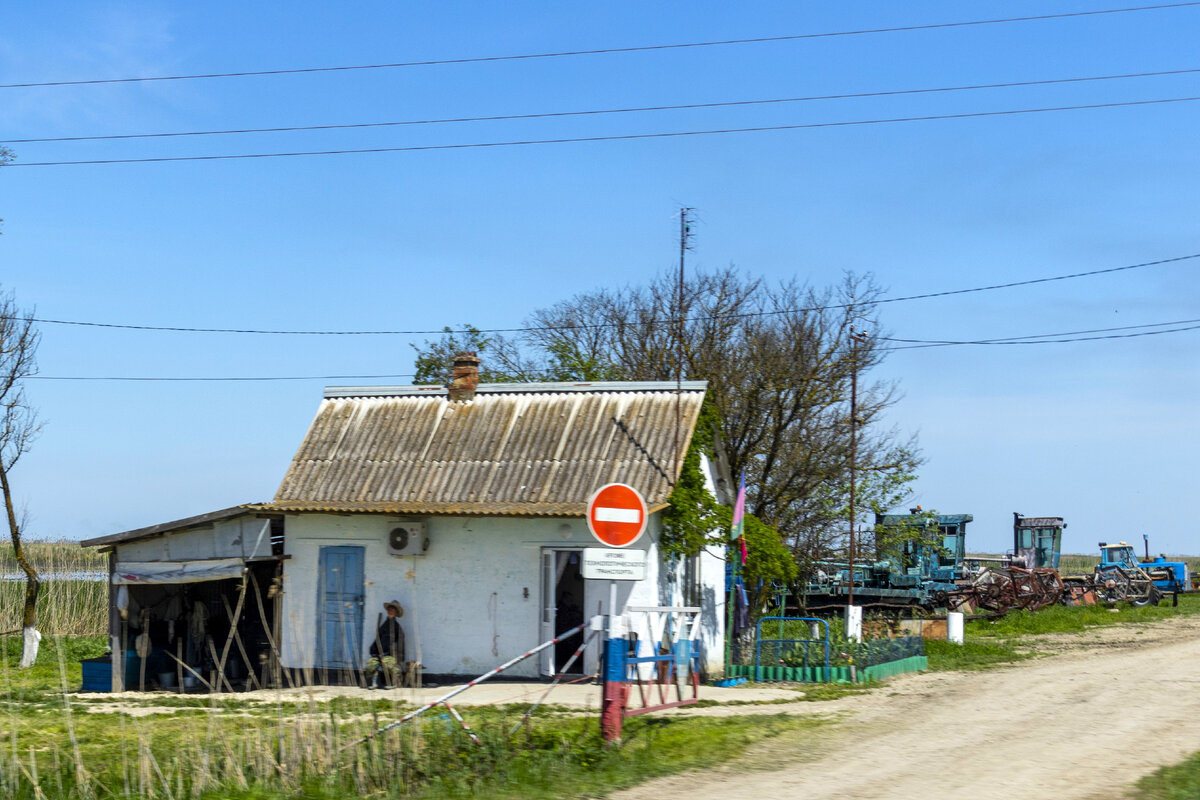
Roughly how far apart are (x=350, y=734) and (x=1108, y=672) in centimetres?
1282

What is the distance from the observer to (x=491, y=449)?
21.4m

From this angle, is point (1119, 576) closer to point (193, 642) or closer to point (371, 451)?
point (371, 451)

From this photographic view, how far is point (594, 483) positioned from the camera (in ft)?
65.7

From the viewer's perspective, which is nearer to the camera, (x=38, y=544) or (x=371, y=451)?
(x=371, y=451)

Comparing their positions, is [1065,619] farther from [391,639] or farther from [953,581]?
[391,639]

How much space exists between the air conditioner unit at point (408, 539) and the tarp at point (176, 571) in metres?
2.45

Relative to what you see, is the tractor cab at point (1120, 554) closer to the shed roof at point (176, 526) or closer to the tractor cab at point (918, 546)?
the tractor cab at point (918, 546)

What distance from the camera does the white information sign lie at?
11.5 m

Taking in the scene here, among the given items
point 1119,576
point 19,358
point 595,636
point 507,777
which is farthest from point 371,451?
point 1119,576

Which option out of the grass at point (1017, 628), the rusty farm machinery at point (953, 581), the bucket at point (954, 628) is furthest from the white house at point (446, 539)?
the rusty farm machinery at point (953, 581)

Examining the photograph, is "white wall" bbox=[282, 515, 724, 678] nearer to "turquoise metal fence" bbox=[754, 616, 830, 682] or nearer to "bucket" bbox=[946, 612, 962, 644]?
"turquoise metal fence" bbox=[754, 616, 830, 682]

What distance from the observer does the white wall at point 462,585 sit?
1947 centimetres

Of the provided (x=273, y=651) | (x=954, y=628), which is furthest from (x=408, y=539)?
(x=954, y=628)

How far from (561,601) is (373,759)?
10.8m
